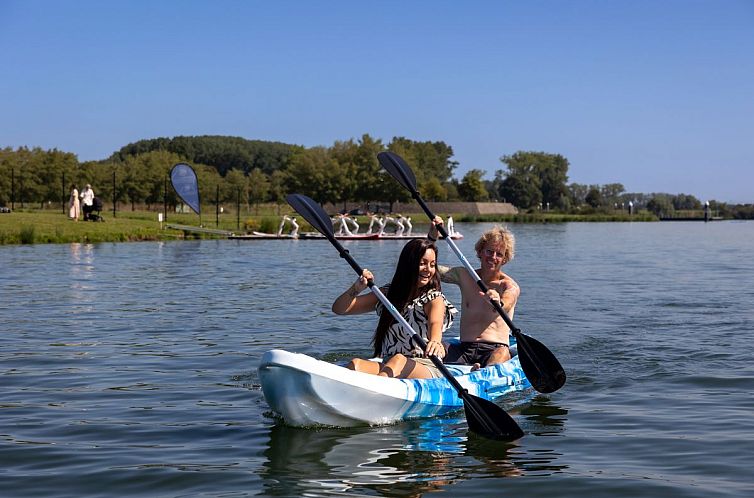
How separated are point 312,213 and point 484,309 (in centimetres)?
201

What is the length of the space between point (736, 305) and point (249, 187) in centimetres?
7307

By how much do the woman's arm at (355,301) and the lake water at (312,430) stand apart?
109 cm

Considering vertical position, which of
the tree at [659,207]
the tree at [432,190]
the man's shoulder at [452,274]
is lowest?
the man's shoulder at [452,274]

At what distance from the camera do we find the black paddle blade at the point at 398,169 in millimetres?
10914

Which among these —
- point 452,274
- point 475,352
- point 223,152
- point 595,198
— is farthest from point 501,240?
point 223,152

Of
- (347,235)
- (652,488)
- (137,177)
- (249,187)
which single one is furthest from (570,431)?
(249,187)

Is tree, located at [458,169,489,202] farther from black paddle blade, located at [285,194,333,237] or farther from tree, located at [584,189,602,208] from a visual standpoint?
black paddle blade, located at [285,194,333,237]

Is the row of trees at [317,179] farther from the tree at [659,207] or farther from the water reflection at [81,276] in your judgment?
the water reflection at [81,276]

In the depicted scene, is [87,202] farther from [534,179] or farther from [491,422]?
[534,179]

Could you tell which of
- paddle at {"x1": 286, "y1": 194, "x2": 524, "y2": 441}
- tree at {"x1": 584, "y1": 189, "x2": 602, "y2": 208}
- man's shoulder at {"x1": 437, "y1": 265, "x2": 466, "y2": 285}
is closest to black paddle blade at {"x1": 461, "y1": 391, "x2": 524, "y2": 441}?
paddle at {"x1": 286, "y1": 194, "x2": 524, "y2": 441}

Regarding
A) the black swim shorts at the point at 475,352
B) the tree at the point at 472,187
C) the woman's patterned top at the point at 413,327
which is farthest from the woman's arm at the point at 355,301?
the tree at the point at 472,187

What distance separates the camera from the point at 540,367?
951cm

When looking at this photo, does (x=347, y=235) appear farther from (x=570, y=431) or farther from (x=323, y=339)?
(x=570, y=431)

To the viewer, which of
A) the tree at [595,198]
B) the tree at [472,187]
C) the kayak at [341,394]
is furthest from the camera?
the tree at [595,198]
